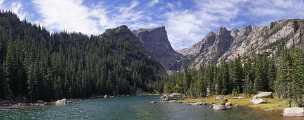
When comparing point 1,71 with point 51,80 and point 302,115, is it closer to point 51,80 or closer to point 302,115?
point 51,80

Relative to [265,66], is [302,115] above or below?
below

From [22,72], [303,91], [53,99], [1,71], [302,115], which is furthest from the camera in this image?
[53,99]

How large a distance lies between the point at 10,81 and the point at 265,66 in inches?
3655

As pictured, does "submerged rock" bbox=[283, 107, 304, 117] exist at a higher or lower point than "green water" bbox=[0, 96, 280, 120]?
higher

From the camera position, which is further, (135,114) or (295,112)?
(135,114)

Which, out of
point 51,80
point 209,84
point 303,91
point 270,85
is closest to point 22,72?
point 51,80

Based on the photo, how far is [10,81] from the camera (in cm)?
15338

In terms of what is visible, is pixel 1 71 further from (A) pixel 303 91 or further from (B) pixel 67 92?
(A) pixel 303 91

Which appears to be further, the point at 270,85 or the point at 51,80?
→ the point at 51,80

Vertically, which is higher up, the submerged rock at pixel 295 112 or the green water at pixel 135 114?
the submerged rock at pixel 295 112

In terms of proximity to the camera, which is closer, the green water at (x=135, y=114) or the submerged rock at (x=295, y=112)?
the submerged rock at (x=295, y=112)

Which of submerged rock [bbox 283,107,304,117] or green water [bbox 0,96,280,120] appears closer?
submerged rock [bbox 283,107,304,117]

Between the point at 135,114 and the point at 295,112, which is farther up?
the point at 295,112

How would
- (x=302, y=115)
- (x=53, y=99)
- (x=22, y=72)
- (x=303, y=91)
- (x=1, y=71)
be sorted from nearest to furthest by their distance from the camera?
(x=302, y=115) < (x=303, y=91) < (x=1, y=71) < (x=22, y=72) < (x=53, y=99)
